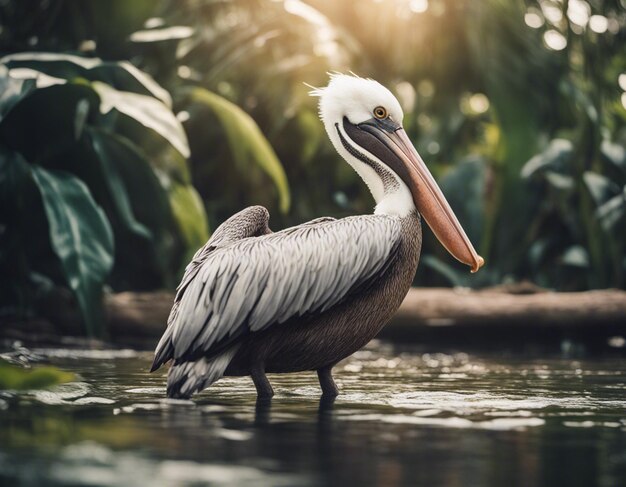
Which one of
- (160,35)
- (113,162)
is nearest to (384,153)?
(113,162)

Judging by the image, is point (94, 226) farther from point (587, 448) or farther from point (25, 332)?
point (587, 448)

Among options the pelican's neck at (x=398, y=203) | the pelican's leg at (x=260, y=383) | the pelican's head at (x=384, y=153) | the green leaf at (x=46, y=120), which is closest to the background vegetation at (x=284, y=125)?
the green leaf at (x=46, y=120)

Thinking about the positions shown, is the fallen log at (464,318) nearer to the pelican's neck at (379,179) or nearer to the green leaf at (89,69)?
the green leaf at (89,69)

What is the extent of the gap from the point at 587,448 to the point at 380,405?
1.43 metres

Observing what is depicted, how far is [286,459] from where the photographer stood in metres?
3.64

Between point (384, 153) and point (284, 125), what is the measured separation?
18.8 ft

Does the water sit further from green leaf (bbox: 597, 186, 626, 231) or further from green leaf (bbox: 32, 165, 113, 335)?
green leaf (bbox: 597, 186, 626, 231)

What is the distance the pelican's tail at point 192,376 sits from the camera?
5.38 meters

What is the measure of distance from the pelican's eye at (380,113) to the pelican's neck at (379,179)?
0.67 ft

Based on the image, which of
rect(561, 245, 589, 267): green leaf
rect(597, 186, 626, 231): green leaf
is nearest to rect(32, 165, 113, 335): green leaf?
rect(597, 186, 626, 231): green leaf

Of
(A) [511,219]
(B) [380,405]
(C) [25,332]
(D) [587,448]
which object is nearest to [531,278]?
(A) [511,219]

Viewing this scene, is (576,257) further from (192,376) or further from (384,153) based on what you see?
(192,376)

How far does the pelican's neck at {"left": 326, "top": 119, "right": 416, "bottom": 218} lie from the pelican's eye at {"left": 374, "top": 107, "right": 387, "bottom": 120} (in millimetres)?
203

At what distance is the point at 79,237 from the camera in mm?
7895
